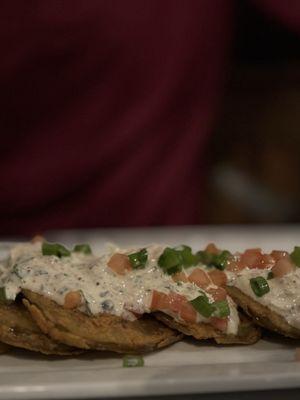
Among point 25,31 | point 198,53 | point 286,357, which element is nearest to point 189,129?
point 198,53

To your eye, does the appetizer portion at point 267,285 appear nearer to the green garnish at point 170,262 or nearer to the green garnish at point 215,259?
the green garnish at point 215,259

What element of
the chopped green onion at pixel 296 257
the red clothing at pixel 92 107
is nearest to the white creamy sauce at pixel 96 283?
the chopped green onion at pixel 296 257

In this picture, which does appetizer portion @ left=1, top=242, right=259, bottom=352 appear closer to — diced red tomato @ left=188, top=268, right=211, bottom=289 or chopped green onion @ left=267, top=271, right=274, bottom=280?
diced red tomato @ left=188, top=268, right=211, bottom=289

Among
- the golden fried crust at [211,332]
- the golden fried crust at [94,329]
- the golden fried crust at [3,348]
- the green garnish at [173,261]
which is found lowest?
the golden fried crust at [3,348]

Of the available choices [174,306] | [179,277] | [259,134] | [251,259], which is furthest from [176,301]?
[259,134]

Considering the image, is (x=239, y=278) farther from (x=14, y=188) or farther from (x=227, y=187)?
(x=227, y=187)

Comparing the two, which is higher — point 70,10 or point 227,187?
point 70,10
